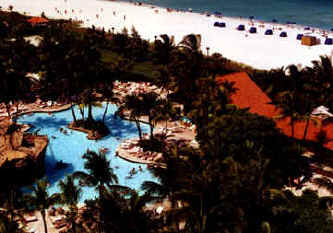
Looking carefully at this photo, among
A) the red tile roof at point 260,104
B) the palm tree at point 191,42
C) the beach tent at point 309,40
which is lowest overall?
the red tile roof at point 260,104

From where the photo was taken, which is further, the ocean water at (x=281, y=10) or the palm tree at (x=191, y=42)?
the ocean water at (x=281, y=10)

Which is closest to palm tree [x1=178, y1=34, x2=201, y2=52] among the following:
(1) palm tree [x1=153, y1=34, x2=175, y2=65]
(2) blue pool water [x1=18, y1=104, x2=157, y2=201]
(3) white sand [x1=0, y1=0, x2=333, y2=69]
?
(1) palm tree [x1=153, y1=34, x2=175, y2=65]

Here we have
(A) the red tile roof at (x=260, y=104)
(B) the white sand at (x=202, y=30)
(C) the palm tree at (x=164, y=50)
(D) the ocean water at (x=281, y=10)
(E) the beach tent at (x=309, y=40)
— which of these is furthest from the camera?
→ (D) the ocean water at (x=281, y=10)

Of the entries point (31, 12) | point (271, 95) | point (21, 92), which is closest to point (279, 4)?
point (31, 12)

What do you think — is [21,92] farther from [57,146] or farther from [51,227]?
[51,227]

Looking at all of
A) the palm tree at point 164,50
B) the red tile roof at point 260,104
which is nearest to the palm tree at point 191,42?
the red tile roof at point 260,104

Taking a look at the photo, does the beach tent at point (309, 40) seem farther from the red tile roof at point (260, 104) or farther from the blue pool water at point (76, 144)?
the blue pool water at point (76, 144)
